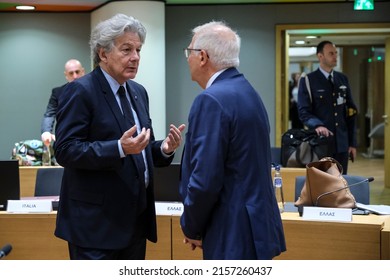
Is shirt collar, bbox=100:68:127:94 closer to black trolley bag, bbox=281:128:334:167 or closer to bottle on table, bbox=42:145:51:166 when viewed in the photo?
bottle on table, bbox=42:145:51:166

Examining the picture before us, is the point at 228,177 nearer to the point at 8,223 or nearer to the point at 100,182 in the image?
the point at 100,182

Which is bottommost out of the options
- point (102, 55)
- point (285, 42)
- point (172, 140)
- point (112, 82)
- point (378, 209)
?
point (378, 209)

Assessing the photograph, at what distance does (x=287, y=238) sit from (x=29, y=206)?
1.44 m

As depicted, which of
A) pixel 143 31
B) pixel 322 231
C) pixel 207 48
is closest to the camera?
pixel 207 48

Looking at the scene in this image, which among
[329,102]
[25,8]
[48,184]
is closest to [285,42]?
[329,102]

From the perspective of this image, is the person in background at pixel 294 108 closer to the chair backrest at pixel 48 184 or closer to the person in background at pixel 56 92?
the person in background at pixel 56 92

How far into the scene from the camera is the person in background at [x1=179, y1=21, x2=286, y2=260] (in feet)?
7.55

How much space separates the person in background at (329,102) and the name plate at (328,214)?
2.55m

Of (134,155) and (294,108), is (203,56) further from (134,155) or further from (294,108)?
(294,108)

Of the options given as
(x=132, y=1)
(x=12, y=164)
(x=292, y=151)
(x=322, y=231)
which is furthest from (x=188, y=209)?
(x=132, y=1)

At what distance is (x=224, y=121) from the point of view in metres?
2.30

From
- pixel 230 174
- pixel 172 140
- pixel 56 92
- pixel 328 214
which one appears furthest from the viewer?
pixel 56 92

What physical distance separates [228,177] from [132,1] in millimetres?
5594

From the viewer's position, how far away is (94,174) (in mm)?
2537
